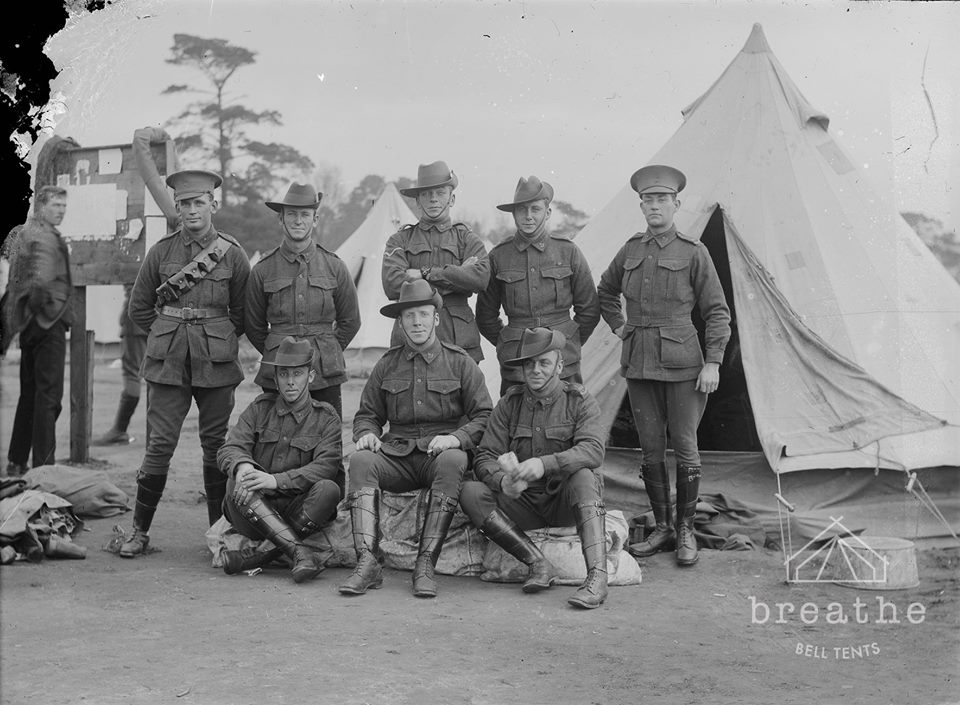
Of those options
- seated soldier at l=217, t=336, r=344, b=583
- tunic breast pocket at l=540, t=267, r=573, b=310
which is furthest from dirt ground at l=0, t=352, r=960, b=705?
tunic breast pocket at l=540, t=267, r=573, b=310

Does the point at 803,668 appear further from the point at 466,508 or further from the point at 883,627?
the point at 466,508

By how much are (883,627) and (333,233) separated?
16.2 m

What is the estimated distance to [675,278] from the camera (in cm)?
545

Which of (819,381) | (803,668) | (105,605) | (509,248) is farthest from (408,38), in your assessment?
(803,668)

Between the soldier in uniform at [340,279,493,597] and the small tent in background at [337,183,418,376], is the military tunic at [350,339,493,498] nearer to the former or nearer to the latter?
the soldier in uniform at [340,279,493,597]

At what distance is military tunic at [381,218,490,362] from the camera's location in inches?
218

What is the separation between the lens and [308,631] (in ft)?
13.5

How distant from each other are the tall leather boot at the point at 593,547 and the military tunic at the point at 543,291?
3.30 ft

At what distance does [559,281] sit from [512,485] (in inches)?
52.0

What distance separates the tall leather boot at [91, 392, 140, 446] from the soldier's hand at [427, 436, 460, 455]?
4.43 meters

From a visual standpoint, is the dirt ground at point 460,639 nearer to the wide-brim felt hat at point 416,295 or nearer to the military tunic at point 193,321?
the military tunic at point 193,321

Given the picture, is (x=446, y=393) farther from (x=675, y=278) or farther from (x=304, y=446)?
(x=675, y=278)

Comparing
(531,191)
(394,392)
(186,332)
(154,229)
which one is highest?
(531,191)

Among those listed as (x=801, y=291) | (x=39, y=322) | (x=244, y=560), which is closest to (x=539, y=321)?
(x=244, y=560)
